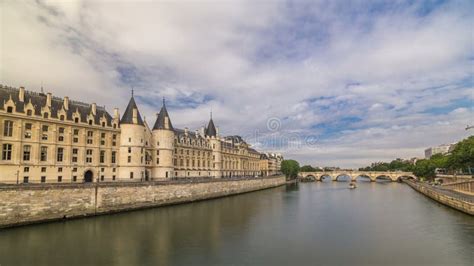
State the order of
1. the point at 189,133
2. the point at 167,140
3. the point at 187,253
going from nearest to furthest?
the point at 187,253, the point at 167,140, the point at 189,133

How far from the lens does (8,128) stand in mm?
33219

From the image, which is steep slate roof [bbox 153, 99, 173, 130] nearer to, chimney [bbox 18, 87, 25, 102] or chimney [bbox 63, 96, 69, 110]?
chimney [bbox 63, 96, 69, 110]

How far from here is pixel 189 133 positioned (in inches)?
2729

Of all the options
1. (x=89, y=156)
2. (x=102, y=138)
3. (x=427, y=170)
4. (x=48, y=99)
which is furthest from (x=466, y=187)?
(x=48, y=99)

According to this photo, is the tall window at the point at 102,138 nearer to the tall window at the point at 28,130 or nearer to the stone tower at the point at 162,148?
the tall window at the point at 28,130

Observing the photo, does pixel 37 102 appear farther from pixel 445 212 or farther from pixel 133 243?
pixel 445 212

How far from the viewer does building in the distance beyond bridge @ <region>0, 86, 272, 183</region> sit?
33812 millimetres

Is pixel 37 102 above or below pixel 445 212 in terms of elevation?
above

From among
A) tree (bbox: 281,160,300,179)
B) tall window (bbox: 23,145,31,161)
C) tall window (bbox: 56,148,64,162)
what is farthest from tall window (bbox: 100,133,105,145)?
tree (bbox: 281,160,300,179)

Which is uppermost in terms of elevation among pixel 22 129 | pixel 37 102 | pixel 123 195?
pixel 37 102

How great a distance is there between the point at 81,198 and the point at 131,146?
608 inches

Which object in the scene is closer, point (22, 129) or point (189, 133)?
point (22, 129)

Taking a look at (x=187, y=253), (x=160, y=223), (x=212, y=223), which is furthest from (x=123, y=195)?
(x=187, y=253)

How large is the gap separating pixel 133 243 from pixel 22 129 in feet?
74.6
